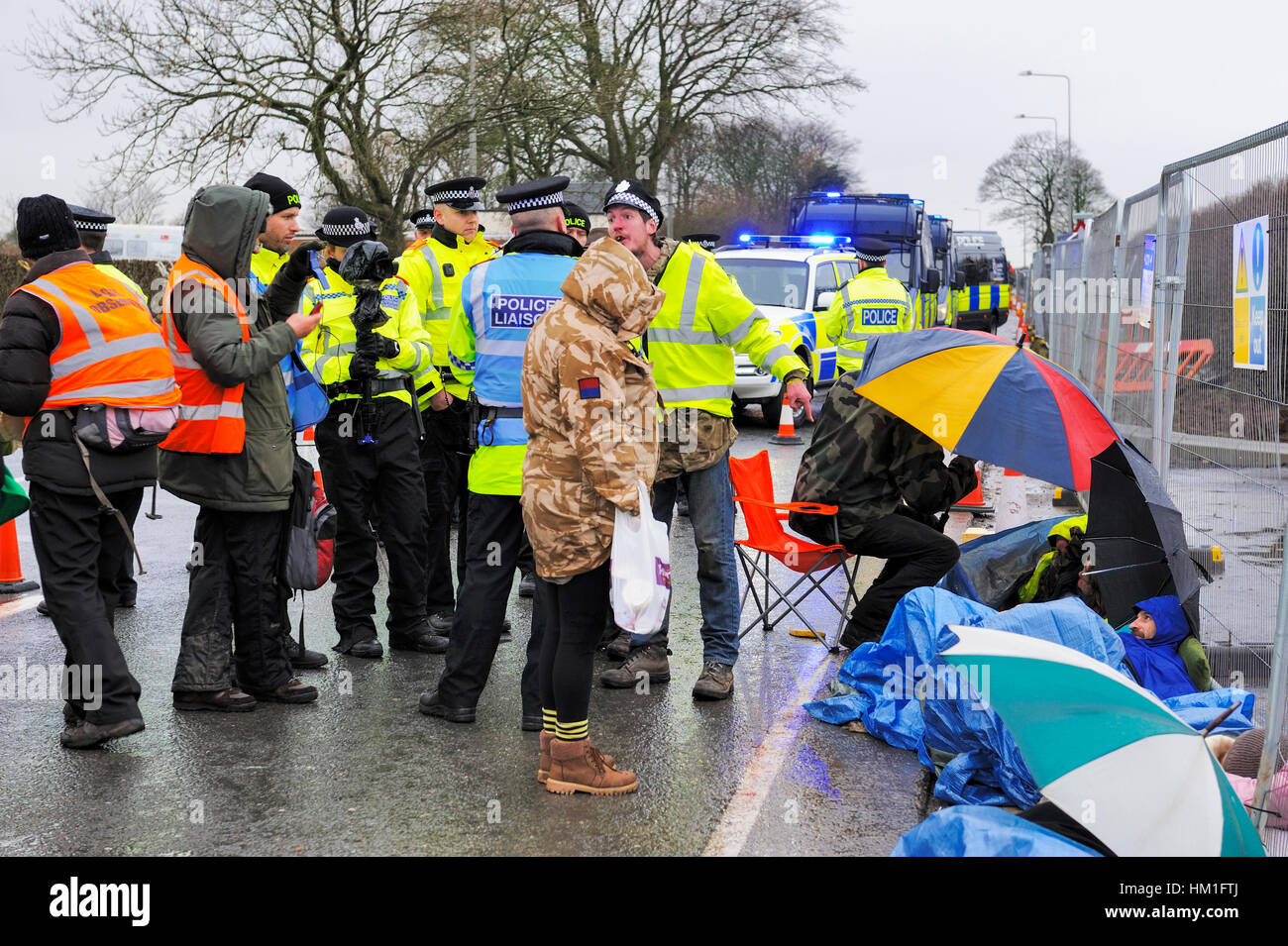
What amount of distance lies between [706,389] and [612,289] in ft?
4.93

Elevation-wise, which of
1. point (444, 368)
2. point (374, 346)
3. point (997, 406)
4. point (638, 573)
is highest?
point (374, 346)

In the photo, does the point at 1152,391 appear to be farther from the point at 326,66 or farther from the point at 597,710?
the point at 326,66

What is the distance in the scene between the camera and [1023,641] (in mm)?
3516

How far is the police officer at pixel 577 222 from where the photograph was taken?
6.65m

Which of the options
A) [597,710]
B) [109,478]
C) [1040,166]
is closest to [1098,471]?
[597,710]

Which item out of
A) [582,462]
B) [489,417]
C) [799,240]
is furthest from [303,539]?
[799,240]

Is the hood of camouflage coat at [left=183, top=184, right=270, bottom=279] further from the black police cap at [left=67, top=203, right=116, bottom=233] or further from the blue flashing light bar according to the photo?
the blue flashing light bar

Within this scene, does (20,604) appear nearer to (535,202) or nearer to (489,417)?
(489,417)

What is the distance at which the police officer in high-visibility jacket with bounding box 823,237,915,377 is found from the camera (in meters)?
11.5

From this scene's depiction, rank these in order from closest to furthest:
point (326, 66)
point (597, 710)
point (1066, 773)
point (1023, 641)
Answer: point (1066, 773) < point (1023, 641) < point (597, 710) < point (326, 66)

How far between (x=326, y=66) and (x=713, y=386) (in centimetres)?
1885

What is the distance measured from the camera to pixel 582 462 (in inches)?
171

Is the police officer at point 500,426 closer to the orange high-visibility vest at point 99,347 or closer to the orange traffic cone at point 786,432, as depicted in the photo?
the orange high-visibility vest at point 99,347

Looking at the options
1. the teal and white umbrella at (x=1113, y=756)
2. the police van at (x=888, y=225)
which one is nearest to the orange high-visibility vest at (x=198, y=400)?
the teal and white umbrella at (x=1113, y=756)
